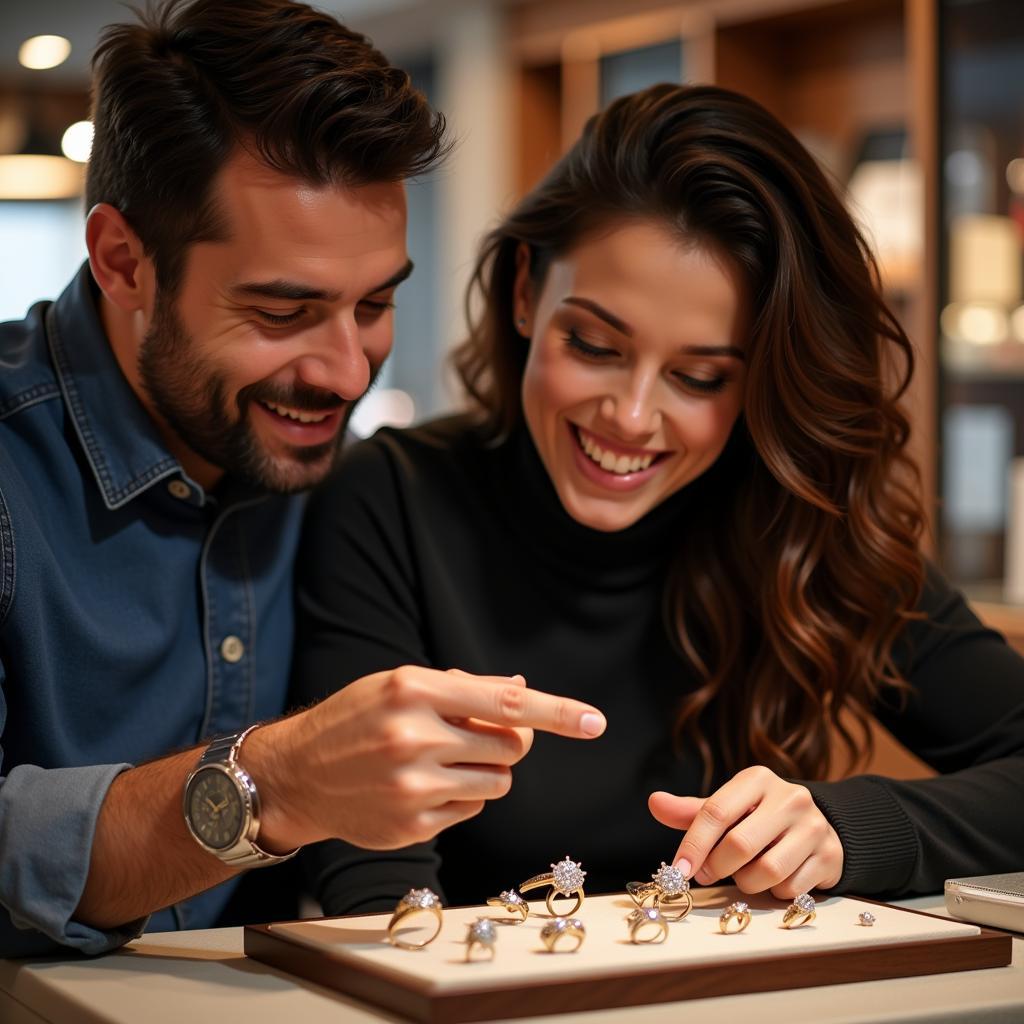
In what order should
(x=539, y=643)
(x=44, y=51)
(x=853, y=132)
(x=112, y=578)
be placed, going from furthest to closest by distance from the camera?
1. (x=44, y=51)
2. (x=853, y=132)
3. (x=539, y=643)
4. (x=112, y=578)

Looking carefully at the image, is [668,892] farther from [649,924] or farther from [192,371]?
[192,371]

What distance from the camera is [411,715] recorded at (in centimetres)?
93

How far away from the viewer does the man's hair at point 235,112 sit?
1.40m

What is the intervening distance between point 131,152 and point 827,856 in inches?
36.2

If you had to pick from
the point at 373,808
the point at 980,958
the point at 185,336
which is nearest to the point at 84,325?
the point at 185,336

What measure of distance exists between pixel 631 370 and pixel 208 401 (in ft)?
1.36

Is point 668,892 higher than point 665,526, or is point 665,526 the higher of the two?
point 665,526

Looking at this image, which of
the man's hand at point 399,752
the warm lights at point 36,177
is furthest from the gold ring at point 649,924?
the warm lights at point 36,177

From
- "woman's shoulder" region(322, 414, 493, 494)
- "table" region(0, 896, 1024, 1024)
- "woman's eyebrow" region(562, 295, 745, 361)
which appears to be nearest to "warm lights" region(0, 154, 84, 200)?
"woman's shoulder" region(322, 414, 493, 494)

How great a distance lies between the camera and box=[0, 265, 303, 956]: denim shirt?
1.29m

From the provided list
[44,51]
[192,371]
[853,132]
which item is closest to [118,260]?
[192,371]

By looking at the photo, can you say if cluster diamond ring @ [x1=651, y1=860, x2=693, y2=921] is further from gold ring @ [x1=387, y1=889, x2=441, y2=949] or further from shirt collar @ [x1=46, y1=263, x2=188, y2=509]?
shirt collar @ [x1=46, y1=263, x2=188, y2=509]

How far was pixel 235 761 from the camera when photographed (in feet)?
→ 3.32

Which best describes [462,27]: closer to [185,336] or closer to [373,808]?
[185,336]
